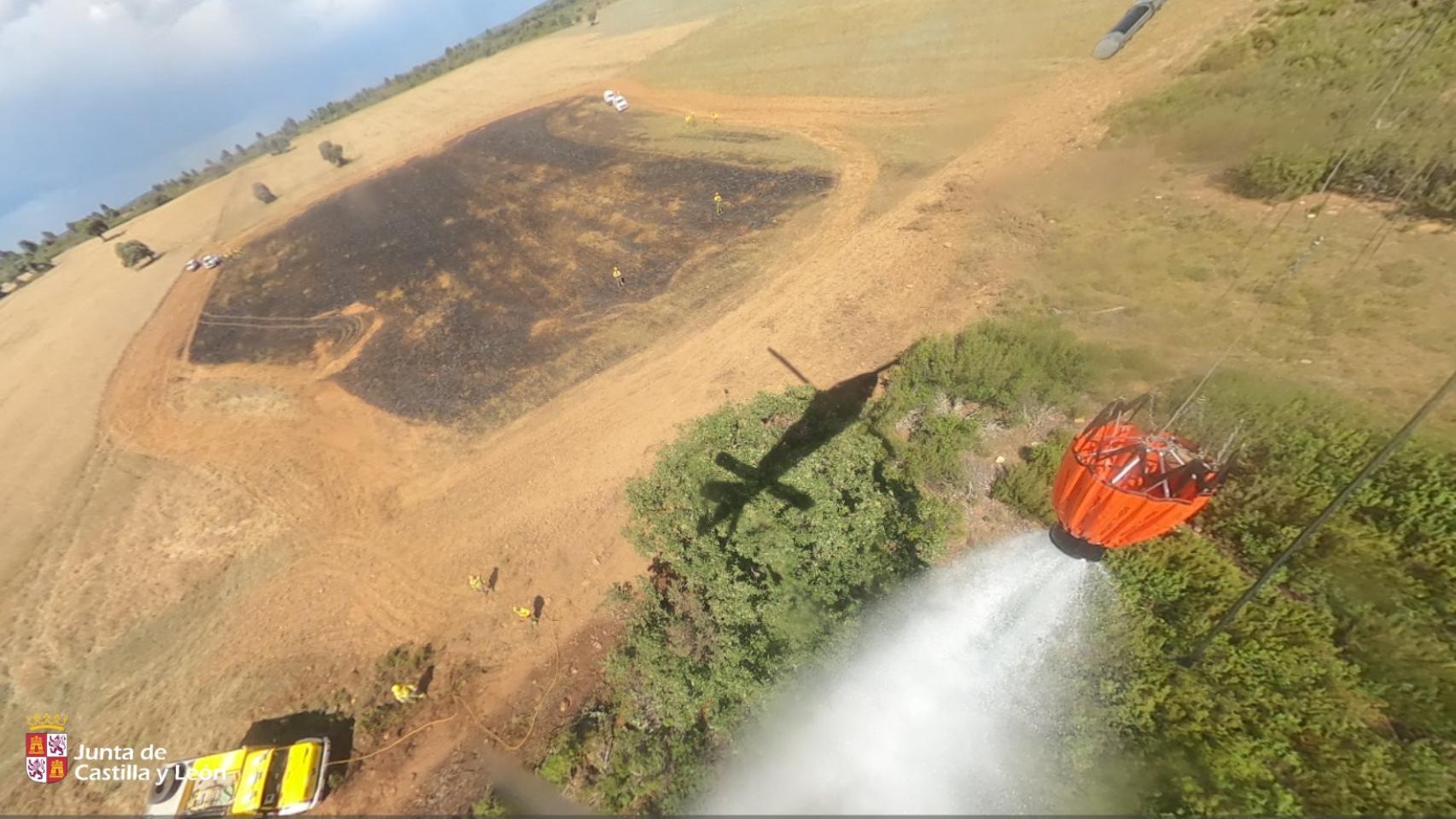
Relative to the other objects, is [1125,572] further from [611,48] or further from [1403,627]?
[611,48]

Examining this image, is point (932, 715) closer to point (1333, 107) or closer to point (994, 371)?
point (994, 371)

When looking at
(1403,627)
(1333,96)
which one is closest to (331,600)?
(1403,627)

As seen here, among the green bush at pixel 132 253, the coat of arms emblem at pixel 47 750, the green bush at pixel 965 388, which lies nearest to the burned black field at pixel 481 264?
the green bush at pixel 132 253

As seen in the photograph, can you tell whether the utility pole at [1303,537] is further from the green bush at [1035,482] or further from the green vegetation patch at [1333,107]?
the green vegetation patch at [1333,107]

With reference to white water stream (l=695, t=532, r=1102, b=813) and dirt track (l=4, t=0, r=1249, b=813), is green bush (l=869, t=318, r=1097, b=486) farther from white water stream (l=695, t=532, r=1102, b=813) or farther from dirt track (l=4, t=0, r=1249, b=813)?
white water stream (l=695, t=532, r=1102, b=813)

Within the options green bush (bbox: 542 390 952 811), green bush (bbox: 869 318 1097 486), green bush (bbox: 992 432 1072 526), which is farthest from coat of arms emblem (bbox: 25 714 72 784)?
green bush (bbox: 992 432 1072 526)

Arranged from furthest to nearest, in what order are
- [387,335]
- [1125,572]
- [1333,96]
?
1. [387,335]
2. [1333,96]
3. [1125,572]

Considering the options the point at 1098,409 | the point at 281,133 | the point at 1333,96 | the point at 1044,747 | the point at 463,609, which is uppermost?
the point at 281,133
